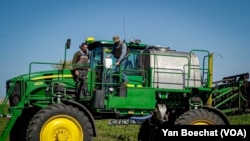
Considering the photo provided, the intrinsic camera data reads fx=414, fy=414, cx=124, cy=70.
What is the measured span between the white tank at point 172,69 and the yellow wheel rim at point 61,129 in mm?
2568

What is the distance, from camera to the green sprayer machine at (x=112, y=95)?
10352mm

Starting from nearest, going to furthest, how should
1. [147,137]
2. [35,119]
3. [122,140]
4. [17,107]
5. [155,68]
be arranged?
1. [35,119]
2. [17,107]
3. [155,68]
4. [147,137]
5. [122,140]

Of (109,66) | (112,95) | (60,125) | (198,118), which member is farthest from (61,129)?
(198,118)

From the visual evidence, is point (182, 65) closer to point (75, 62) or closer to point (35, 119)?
point (75, 62)

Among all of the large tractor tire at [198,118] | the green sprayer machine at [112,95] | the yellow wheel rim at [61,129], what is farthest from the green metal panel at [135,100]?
the yellow wheel rim at [61,129]

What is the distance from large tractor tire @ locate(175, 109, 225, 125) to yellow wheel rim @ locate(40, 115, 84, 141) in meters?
2.63

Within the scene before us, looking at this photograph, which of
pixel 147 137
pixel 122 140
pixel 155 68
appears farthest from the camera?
pixel 122 140

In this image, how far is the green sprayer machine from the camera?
34.0 feet

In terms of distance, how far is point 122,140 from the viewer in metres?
14.0

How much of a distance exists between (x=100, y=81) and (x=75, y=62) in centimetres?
105

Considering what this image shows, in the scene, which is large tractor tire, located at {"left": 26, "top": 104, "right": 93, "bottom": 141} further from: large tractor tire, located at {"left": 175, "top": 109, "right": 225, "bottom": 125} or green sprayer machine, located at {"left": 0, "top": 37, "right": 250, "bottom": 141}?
large tractor tire, located at {"left": 175, "top": 109, "right": 225, "bottom": 125}

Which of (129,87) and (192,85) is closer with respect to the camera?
(129,87)

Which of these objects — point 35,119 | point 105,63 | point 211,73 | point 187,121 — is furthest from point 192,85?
point 35,119

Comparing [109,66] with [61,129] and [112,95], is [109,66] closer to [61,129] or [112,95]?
[112,95]
